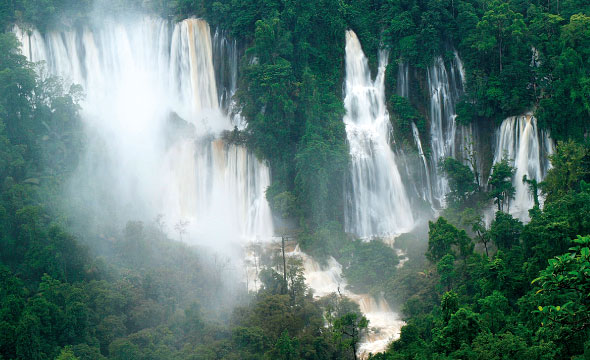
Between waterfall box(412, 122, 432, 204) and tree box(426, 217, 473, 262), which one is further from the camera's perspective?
waterfall box(412, 122, 432, 204)

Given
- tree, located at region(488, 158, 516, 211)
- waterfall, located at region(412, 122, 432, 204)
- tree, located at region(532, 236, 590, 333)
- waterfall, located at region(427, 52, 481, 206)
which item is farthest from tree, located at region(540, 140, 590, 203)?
tree, located at region(532, 236, 590, 333)

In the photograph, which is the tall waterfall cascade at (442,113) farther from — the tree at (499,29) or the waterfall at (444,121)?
the tree at (499,29)

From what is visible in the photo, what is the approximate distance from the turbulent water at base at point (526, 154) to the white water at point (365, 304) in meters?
8.37

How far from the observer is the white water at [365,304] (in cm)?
2926

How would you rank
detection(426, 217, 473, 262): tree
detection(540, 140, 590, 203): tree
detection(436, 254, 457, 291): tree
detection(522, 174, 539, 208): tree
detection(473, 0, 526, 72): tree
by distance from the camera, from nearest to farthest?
1. detection(436, 254, 457, 291): tree
2. detection(426, 217, 473, 262): tree
3. detection(540, 140, 590, 203): tree
4. detection(522, 174, 539, 208): tree
5. detection(473, 0, 526, 72): tree

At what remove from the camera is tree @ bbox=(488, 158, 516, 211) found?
34.8m

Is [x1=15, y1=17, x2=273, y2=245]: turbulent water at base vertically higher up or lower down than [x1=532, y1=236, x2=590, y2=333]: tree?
higher up

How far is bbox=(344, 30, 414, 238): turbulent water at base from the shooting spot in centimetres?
3738

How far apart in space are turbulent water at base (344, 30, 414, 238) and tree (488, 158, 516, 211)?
14.3 ft

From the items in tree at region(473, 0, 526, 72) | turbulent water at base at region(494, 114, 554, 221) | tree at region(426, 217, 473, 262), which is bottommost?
tree at region(426, 217, 473, 262)

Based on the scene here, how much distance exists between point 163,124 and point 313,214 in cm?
881

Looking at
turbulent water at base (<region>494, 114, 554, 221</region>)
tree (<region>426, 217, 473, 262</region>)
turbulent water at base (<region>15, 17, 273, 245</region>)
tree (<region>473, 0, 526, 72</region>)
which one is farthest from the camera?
tree (<region>473, 0, 526, 72</region>)

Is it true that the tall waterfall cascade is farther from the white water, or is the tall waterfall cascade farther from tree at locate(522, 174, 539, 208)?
the white water

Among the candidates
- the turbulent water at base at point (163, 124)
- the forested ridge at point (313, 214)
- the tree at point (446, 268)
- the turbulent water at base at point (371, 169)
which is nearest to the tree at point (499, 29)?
the forested ridge at point (313, 214)
